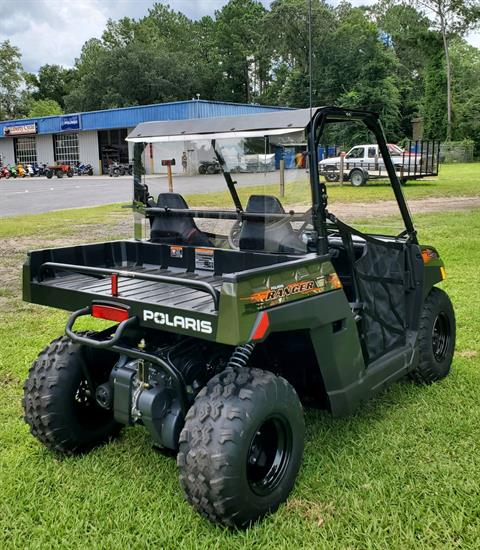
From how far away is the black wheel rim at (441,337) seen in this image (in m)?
4.37

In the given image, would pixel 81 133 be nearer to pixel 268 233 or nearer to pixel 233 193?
pixel 233 193

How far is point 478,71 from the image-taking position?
55.3 m

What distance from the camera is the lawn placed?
8.89 feet

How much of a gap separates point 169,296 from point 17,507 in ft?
4.13

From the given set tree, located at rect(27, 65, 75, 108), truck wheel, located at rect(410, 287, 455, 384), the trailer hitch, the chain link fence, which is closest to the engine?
the trailer hitch

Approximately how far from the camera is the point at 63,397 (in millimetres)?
3252

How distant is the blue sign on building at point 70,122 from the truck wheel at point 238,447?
4510 cm

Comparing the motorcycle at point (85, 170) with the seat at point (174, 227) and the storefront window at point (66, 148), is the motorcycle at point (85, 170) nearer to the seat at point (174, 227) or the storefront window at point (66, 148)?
the storefront window at point (66, 148)

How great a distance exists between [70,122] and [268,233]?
149ft

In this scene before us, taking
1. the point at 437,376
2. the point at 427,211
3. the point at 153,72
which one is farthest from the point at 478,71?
the point at 437,376

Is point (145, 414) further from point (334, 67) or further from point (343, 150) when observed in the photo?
point (334, 67)

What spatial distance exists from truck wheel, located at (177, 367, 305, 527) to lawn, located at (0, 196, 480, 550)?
5.1 inches

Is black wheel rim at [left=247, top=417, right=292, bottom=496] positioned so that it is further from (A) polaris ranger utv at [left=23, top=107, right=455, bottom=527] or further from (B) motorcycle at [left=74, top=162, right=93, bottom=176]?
(B) motorcycle at [left=74, top=162, right=93, bottom=176]

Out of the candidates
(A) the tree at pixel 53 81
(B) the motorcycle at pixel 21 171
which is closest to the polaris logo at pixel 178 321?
(B) the motorcycle at pixel 21 171
